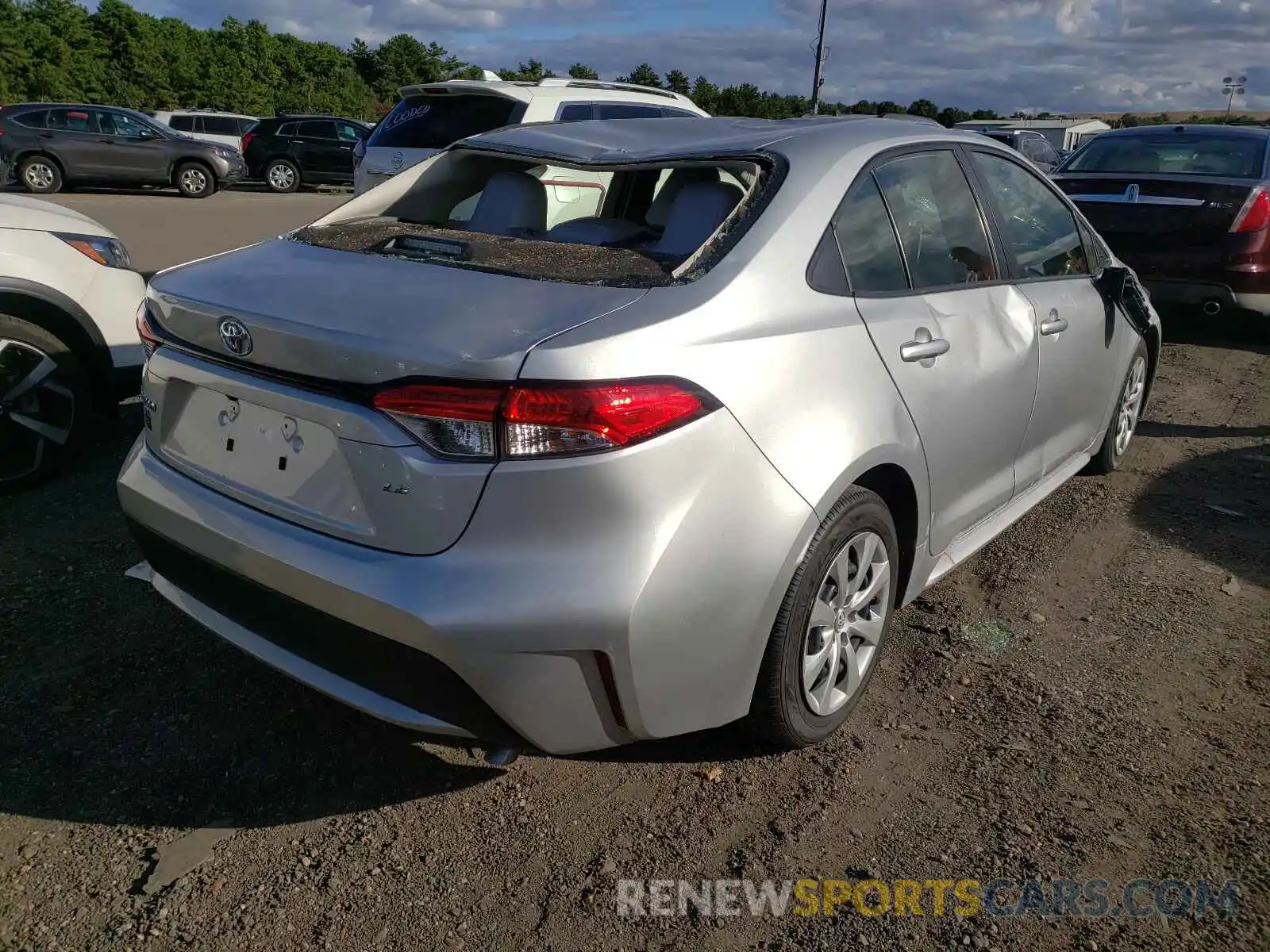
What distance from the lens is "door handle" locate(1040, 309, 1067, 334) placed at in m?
3.68

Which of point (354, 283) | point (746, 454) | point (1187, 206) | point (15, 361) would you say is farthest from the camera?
point (1187, 206)

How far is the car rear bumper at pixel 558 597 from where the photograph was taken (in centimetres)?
208

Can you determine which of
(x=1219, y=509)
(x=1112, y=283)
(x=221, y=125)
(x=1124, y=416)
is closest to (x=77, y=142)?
(x=221, y=125)

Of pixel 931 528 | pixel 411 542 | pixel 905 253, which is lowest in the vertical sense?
pixel 931 528

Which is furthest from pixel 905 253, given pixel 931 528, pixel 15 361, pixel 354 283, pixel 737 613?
pixel 15 361

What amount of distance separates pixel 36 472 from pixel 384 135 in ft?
15.8

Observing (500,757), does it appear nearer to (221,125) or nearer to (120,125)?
(120,125)

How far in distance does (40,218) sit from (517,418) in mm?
3711

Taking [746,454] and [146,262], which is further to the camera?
[146,262]

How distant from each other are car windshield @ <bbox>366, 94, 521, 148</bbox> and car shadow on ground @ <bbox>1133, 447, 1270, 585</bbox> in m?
5.22

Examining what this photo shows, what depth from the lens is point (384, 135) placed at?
8.34m

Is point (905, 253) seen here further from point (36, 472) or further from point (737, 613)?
point (36, 472)

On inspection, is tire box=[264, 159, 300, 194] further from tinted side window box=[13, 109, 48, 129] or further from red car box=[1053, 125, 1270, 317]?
red car box=[1053, 125, 1270, 317]

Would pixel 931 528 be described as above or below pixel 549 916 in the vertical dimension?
above
